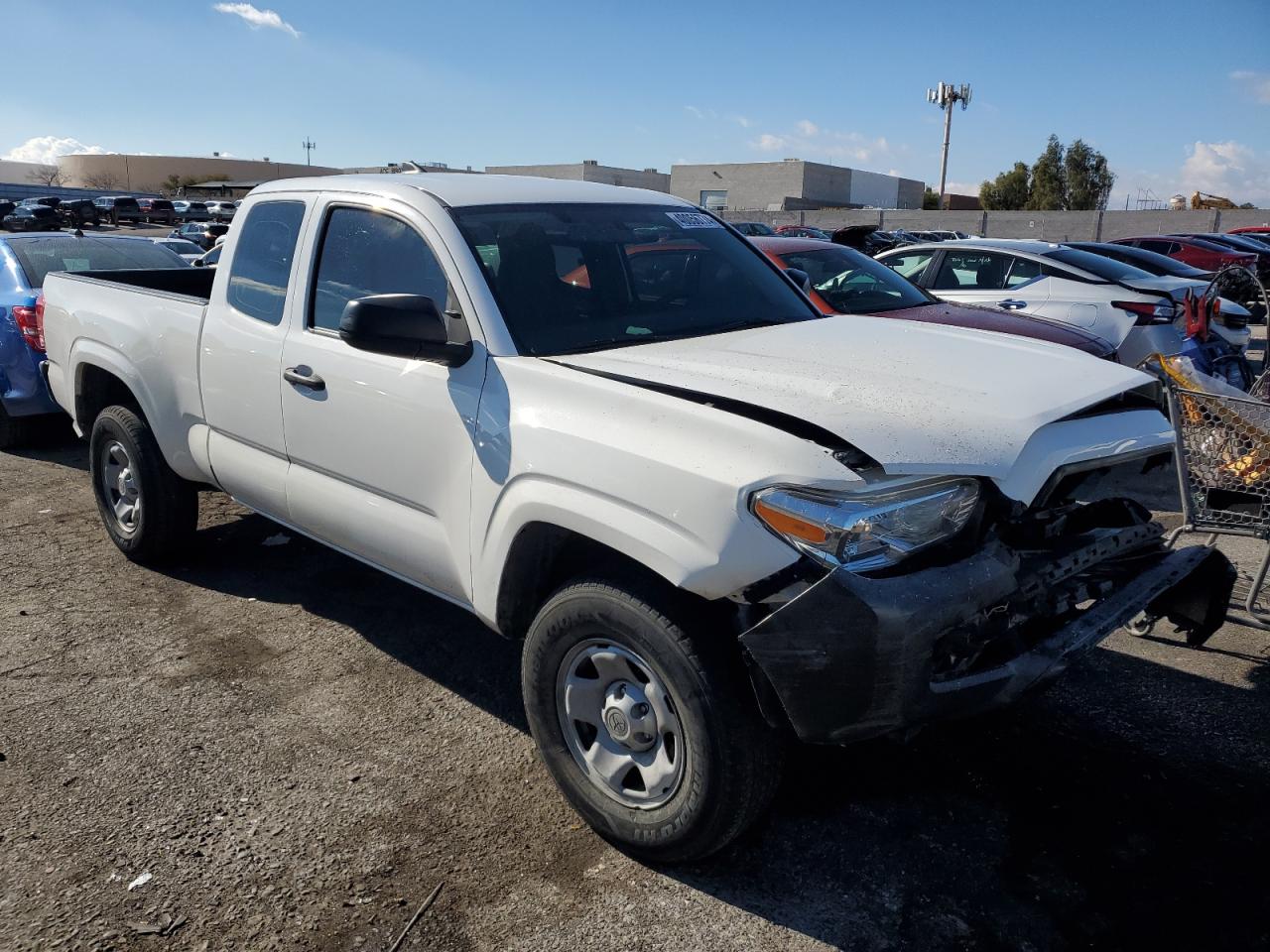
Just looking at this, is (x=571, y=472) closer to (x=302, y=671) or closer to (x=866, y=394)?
(x=866, y=394)

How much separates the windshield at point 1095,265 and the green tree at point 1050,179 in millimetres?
71034

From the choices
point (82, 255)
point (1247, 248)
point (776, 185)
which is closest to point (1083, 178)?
point (776, 185)

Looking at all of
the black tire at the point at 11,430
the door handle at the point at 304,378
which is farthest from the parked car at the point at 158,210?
the door handle at the point at 304,378

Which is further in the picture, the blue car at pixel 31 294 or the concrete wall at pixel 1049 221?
the concrete wall at pixel 1049 221

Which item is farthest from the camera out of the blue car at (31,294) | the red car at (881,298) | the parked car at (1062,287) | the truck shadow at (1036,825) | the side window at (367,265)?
the parked car at (1062,287)

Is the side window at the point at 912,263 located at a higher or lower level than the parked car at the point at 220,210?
lower

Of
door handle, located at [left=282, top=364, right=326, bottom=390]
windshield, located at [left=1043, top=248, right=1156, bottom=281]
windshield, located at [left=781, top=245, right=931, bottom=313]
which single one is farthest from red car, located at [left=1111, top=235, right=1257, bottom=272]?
door handle, located at [left=282, top=364, right=326, bottom=390]

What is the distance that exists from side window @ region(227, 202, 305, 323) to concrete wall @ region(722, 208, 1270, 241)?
4695cm

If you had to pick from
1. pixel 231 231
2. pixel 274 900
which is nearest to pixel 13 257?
pixel 231 231

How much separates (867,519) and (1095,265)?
27.3 ft

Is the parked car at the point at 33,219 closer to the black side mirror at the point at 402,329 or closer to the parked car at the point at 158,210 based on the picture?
the parked car at the point at 158,210

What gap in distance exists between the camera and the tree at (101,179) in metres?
117

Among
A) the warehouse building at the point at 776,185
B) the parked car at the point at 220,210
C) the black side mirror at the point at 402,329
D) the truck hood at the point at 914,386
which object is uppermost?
the warehouse building at the point at 776,185

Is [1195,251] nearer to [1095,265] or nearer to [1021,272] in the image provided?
[1095,265]
